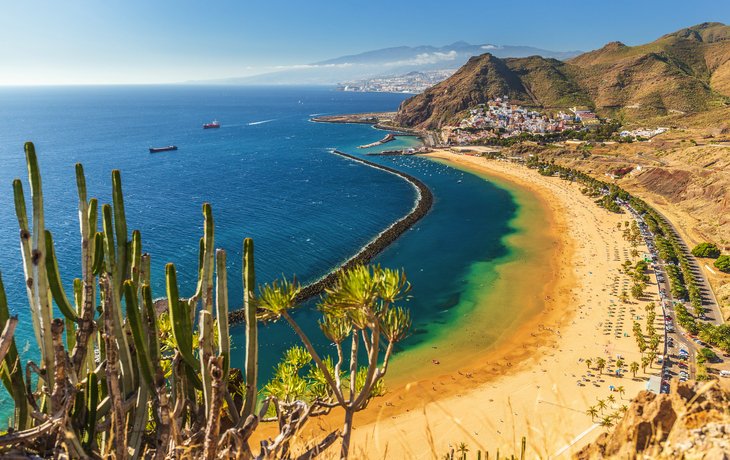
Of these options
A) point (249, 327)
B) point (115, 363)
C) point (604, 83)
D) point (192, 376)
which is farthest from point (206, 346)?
point (604, 83)

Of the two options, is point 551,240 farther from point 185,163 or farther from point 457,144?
point 185,163

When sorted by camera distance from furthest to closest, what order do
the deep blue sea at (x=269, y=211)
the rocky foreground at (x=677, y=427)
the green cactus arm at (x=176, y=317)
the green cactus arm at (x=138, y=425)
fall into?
the deep blue sea at (x=269, y=211) → the green cactus arm at (x=138, y=425) → the green cactus arm at (x=176, y=317) → the rocky foreground at (x=677, y=427)

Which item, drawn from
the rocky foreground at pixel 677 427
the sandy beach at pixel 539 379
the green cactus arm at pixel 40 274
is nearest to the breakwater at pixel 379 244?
the sandy beach at pixel 539 379

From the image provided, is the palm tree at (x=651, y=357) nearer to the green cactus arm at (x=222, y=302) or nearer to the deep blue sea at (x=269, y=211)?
the deep blue sea at (x=269, y=211)

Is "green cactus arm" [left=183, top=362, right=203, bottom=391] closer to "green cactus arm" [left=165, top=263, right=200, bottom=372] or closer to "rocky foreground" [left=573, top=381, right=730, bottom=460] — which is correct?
"green cactus arm" [left=165, top=263, right=200, bottom=372]

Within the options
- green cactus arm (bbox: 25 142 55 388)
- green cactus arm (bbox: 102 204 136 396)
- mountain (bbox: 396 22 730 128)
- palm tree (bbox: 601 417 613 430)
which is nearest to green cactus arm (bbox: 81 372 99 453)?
green cactus arm (bbox: 102 204 136 396)

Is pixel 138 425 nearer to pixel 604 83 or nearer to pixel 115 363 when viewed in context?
pixel 115 363

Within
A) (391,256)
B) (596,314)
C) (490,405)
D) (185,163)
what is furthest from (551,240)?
(185,163)
